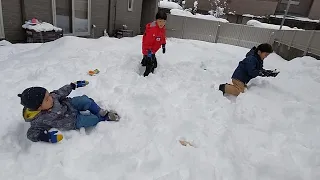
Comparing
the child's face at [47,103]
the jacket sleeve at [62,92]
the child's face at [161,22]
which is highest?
the child's face at [161,22]

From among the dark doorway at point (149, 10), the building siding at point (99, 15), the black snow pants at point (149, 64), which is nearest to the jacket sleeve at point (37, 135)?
the black snow pants at point (149, 64)

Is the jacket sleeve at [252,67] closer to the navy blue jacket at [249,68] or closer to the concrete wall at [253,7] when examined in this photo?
the navy blue jacket at [249,68]

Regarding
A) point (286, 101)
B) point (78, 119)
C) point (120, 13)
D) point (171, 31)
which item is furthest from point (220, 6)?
point (78, 119)

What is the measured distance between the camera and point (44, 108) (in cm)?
249

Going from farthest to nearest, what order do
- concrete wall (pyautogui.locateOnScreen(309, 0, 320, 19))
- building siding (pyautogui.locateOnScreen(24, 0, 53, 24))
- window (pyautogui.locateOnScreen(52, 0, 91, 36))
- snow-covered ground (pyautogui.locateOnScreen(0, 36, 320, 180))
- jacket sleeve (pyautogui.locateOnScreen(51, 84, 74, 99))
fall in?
concrete wall (pyautogui.locateOnScreen(309, 0, 320, 19))
window (pyautogui.locateOnScreen(52, 0, 91, 36))
building siding (pyautogui.locateOnScreen(24, 0, 53, 24))
jacket sleeve (pyautogui.locateOnScreen(51, 84, 74, 99))
snow-covered ground (pyautogui.locateOnScreen(0, 36, 320, 180))

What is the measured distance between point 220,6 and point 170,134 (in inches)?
1112

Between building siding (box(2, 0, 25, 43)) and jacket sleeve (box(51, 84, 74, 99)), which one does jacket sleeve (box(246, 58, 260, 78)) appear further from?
building siding (box(2, 0, 25, 43))

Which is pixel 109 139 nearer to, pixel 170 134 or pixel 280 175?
pixel 170 134

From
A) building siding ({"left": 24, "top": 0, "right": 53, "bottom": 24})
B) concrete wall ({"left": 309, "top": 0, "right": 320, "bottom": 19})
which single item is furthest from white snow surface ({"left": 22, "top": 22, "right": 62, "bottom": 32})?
concrete wall ({"left": 309, "top": 0, "right": 320, "bottom": 19})

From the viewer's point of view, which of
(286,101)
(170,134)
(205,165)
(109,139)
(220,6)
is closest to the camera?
(205,165)

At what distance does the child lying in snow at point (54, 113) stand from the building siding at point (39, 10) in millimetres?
6370

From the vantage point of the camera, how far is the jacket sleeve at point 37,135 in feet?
7.97

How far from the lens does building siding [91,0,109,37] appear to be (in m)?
10.5

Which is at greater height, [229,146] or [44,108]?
[44,108]
